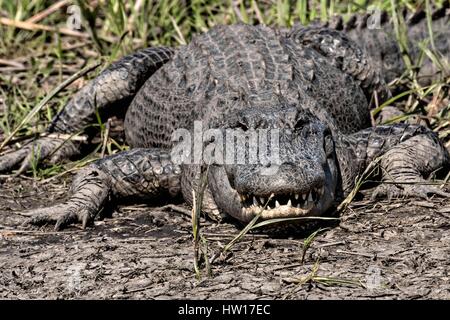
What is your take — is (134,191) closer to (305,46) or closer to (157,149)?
(157,149)

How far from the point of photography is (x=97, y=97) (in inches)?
271

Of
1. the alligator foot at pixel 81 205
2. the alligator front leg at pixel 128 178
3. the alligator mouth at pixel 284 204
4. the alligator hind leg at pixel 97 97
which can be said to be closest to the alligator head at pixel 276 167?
the alligator mouth at pixel 284 204

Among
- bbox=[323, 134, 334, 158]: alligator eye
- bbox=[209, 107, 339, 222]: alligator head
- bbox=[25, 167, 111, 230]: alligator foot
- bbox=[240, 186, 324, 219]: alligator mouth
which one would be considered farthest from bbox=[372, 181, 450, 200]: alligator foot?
bbox=[25, 167, 111, 230]: alligator foot

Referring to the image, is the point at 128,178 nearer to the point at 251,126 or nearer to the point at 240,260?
the point at 251,126

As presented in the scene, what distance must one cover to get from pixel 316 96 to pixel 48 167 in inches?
81.1

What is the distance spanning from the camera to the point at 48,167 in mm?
6672

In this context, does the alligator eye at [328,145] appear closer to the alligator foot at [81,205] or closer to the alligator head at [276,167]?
the alligator head at [276,167]

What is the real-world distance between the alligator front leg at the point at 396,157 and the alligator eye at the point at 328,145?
22cm

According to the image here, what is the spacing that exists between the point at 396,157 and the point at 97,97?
2.39m

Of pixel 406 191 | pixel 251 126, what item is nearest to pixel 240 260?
pixel 251 126

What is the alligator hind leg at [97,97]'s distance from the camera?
6773mm
